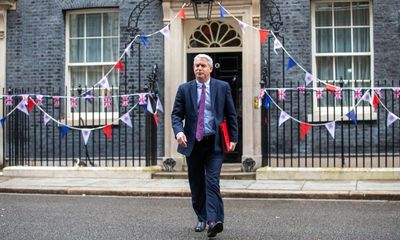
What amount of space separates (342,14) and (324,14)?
37cm

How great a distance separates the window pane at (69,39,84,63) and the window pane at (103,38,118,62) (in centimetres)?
54

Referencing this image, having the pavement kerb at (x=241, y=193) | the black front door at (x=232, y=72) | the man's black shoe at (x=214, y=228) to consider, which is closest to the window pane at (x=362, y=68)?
the black front door at (x=232, y=72)

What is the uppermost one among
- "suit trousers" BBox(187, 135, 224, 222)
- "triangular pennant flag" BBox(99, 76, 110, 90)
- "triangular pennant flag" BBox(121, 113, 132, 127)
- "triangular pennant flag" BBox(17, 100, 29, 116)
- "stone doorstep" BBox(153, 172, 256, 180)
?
"triangular pennant flag" BBox(99, 76, 110, 90)

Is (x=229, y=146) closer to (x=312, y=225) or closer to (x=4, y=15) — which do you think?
(x=312, y=225)

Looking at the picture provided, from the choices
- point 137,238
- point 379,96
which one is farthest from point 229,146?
point 379,96

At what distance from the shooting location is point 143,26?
13914 mm

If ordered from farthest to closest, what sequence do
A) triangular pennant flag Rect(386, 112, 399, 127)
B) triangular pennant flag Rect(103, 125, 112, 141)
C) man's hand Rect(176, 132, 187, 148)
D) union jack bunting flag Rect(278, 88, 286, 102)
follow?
triangular pennant flag Rect(103, 125, 112, 141)
union jack bunting flag Rect(278, 88, 286, 102)
triangular pennant flag Rect(386, 112, 399, 127)
man's hand Rect(176, 132, 187, 148)

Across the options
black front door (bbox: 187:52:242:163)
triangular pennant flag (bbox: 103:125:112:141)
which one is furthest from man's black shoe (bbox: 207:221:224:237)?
black front door (bbox: 187:52:242:163)

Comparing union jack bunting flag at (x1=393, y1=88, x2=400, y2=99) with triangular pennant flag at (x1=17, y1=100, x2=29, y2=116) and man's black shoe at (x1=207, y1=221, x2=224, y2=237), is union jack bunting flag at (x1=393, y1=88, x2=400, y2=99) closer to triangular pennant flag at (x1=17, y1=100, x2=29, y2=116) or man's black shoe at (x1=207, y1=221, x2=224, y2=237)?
man's black shoe at (x1=207, y1=221, x2=224, y2=237)

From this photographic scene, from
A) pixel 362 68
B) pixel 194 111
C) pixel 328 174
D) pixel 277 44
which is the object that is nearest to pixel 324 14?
pixel 362 68

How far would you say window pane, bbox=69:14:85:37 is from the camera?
1447 centimetres

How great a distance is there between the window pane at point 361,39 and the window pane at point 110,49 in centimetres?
517

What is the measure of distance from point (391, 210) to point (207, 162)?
3.21m

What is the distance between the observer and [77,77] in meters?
14.5
